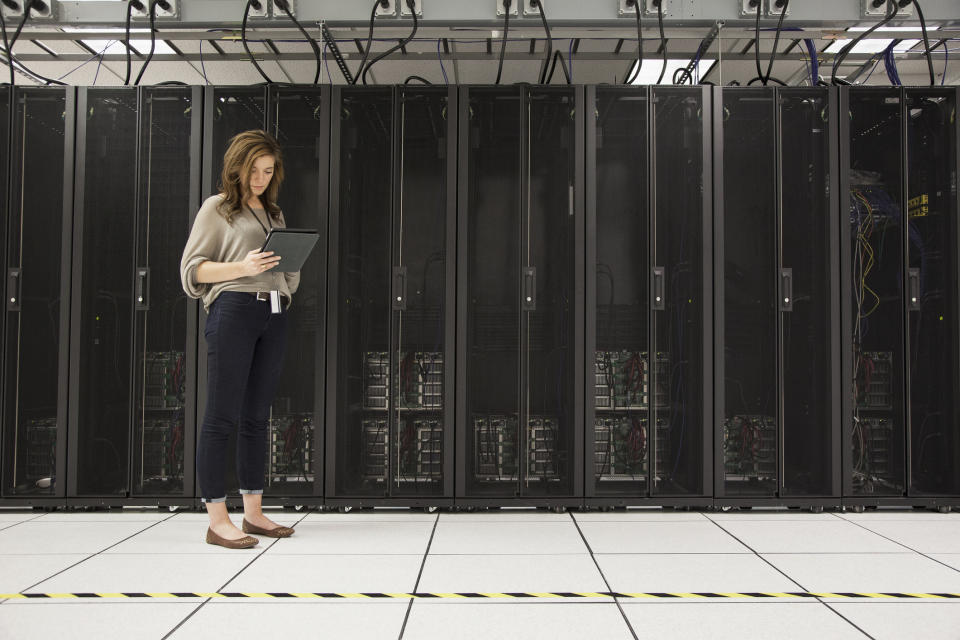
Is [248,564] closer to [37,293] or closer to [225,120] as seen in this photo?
[37,293]

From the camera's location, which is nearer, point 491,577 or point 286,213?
point 491,577

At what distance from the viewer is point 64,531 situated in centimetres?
226

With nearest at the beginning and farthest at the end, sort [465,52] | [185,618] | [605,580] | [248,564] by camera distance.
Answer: [185,618] → [605,580] → [248,564] → [465,52]

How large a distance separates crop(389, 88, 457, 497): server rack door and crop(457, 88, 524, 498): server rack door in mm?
126

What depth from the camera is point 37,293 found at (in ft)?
8.65

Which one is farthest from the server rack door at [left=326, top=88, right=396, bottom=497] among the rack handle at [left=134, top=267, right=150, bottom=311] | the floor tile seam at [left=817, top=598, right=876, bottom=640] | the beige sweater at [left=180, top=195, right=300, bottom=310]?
the floor tile seam at [left=817, top=598, right=876, bottom=640]

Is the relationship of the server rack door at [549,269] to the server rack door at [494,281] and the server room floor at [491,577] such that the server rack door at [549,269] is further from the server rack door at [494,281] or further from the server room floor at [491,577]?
the server room floor at [491,577]

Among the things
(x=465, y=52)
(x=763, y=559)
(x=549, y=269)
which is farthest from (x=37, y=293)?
(x=763, y=559)

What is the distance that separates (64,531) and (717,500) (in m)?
2.66

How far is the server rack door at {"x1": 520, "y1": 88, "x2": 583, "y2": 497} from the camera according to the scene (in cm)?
263

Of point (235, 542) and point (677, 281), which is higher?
point (677, 281)

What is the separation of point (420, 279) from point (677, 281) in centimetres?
117

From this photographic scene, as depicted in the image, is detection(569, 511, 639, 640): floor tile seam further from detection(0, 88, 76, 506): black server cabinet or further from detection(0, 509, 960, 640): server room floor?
detection(0, 88, 76, 506): black server cabinet

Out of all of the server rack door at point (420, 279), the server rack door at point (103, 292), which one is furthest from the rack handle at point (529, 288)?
the server rack door at point (103, 292)
